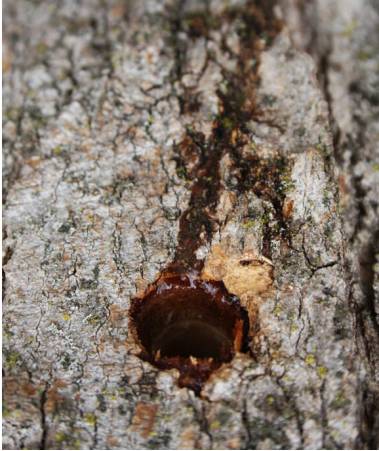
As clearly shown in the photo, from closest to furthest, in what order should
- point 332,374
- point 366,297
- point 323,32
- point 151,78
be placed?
point 332,374 → point 366,297 → point 151,78 → point 323,32

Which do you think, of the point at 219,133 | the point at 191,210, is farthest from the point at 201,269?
the point at 219,133

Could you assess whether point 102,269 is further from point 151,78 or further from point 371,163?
point 371,163

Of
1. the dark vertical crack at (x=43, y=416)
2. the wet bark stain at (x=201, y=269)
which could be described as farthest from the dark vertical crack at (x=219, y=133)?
the dark vertical crack at (x=43, y=416)

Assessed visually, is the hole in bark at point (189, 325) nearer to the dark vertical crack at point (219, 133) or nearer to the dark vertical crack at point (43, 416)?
the dark vertical crack at point (219, 133)

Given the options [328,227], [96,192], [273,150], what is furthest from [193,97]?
[328,227]

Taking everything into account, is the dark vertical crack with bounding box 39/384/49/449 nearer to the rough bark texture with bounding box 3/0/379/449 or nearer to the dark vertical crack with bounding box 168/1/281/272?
the rough bark texture with bounding box 3/0/379/449

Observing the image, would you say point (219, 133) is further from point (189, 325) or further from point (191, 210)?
point (189, 325)

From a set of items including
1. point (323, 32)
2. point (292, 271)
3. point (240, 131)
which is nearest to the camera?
point (292, 271)
